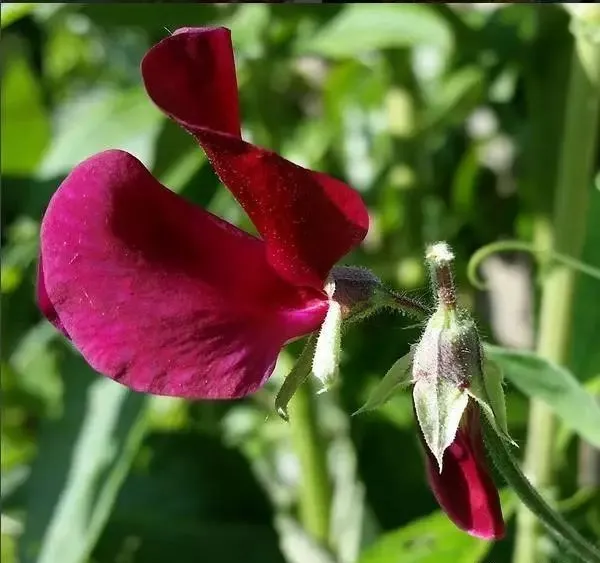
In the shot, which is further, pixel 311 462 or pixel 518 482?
pixel 311 462

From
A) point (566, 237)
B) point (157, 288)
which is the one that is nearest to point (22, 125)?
point (566, 237)

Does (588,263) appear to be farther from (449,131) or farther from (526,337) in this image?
(526,337)

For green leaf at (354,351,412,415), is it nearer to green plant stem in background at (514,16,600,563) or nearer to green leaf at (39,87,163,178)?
green plant stem in background at (514,16,600,563)

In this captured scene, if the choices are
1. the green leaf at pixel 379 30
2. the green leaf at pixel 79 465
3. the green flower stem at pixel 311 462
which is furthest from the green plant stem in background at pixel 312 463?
the green leaf at pixel 379 30

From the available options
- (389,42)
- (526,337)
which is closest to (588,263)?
(389,42)

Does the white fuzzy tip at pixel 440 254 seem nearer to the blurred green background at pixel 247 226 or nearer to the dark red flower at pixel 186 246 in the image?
the dark red flower at pixel 186 246

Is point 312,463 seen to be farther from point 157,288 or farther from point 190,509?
point 157,288
